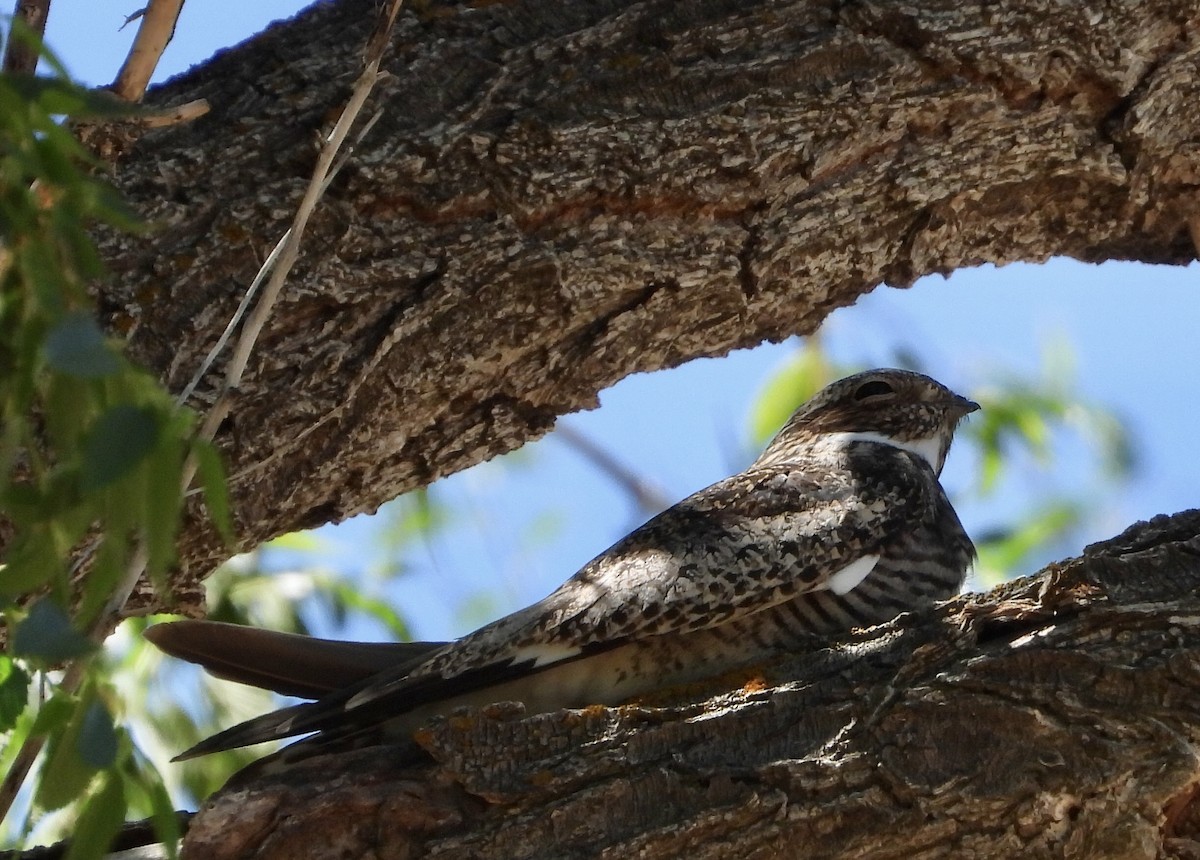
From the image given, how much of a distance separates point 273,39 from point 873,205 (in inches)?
58.7

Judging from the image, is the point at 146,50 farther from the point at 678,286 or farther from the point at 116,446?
the point at 116,446

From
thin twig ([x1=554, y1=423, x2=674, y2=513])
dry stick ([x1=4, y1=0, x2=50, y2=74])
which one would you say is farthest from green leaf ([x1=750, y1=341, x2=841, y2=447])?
dry stick ([x1=4, y1=0, x2=50, y2=74])

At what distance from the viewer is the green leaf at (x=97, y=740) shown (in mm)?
1322

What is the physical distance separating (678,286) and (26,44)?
1.64 meters

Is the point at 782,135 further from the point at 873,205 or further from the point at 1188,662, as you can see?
the point at 1188,662

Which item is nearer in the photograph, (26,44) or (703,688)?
(26,44)

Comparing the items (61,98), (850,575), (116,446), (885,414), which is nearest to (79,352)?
(116,446)

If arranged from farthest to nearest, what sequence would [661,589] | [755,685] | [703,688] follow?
[661,589] → [703,688] → [755,685]

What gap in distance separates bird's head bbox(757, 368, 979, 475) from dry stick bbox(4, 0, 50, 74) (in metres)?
2.60

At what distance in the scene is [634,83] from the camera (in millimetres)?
3281

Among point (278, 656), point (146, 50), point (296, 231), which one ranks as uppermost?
point (146, 50)

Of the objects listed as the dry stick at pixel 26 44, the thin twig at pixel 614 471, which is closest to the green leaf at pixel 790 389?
the thin twig at pixel 614 471

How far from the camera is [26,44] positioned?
2.01m

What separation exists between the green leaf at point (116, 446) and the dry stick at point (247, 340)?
73 centimetres
